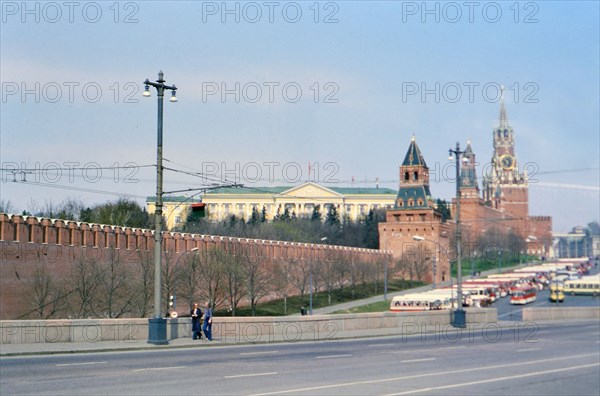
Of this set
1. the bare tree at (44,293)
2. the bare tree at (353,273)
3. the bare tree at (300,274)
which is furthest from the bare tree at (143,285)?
the bare tree at (353,273)

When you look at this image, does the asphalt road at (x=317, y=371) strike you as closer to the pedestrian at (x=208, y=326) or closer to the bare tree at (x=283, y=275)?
the pedestrian at (x=208, y=326)

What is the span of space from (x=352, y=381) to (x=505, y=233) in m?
139

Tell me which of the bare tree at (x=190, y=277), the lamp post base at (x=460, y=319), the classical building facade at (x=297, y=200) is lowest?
the lamp post base at (x=460, y=319)

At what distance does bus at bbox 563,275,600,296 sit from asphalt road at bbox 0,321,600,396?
6683 centimetres

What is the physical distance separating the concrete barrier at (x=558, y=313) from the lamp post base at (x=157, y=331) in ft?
104

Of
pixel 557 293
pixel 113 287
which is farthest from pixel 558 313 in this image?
pixel 557 293

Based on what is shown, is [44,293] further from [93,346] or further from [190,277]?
[93,346]

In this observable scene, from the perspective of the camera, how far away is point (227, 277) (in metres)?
67.4

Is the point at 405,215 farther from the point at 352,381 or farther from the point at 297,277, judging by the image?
the point at 352,381

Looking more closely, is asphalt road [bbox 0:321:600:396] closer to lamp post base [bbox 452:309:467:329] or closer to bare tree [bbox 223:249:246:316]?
lamp post base [bbox 452:309:467:329]

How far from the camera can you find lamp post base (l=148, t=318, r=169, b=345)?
89.9ft

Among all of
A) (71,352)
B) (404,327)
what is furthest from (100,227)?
(71,352)

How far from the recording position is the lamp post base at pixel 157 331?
89.9ft

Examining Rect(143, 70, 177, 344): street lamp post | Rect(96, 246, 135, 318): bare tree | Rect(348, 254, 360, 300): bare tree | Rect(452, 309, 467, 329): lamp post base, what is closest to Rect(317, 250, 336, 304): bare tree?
Rect(348, 254, 360, 300): bare tree
